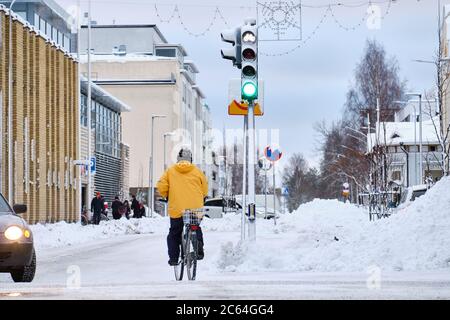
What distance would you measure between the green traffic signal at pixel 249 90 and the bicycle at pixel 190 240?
12.9ft

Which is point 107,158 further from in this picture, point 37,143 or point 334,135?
point 334,135

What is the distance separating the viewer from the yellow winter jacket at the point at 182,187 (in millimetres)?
13055

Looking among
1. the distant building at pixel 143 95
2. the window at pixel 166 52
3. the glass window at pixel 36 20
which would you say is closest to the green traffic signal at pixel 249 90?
the glass window at pixel 36 20

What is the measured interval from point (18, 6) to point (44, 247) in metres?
28.6

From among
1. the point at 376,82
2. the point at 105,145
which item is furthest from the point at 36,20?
the point at 376,82

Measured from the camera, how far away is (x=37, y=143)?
150 ft

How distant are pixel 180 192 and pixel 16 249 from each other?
2.44m

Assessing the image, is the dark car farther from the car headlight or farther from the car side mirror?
the car side mirror

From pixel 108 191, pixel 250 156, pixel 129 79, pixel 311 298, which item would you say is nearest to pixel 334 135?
pixel 129 79

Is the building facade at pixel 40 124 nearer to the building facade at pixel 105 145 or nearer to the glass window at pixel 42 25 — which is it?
the glass window at pixel 42 25

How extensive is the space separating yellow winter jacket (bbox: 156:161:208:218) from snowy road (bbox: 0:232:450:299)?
1.01 meters

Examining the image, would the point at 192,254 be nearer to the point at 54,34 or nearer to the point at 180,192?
the point at 180,192

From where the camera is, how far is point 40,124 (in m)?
46.7
